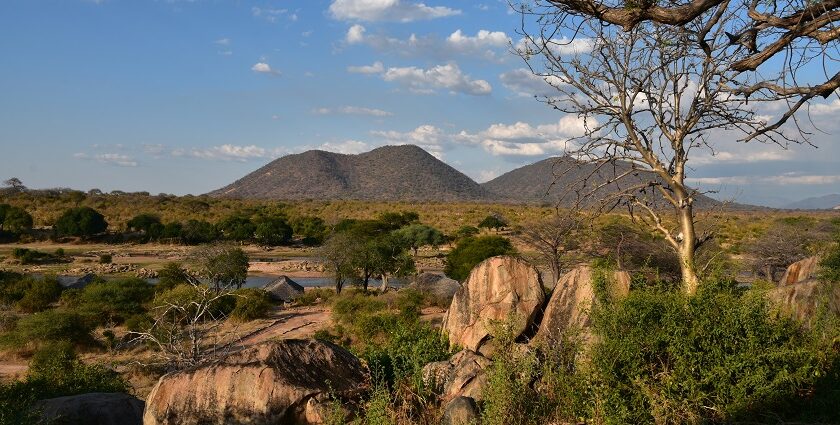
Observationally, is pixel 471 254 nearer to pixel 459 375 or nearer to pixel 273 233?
pixel 459 375

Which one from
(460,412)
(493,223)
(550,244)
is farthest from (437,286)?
(493,223)

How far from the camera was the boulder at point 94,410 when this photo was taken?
8367mm

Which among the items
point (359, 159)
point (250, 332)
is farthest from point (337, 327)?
point (359, 159)

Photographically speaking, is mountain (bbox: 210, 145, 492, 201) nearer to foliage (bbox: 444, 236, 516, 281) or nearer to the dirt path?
foliage (bbox: 444, 236, 516, 281)

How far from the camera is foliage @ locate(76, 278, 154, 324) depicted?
23797mm

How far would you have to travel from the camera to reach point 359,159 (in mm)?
159625

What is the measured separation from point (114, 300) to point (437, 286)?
12986 millimetres

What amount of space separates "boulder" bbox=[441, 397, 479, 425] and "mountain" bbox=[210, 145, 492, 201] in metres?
120

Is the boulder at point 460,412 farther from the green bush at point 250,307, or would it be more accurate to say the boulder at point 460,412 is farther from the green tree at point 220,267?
the green tree at point 220,267

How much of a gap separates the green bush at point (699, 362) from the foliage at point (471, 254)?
22.7 m

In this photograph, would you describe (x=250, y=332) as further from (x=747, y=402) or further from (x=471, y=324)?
(x=747, y=402)

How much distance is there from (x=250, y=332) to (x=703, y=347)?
18437mm

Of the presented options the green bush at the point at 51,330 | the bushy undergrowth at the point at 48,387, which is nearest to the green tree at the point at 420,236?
the green bush at the point at 51,330

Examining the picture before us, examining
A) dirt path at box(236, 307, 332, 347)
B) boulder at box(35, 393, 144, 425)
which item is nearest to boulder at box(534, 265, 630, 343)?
boulder at box(35, 393, 144, 425)
